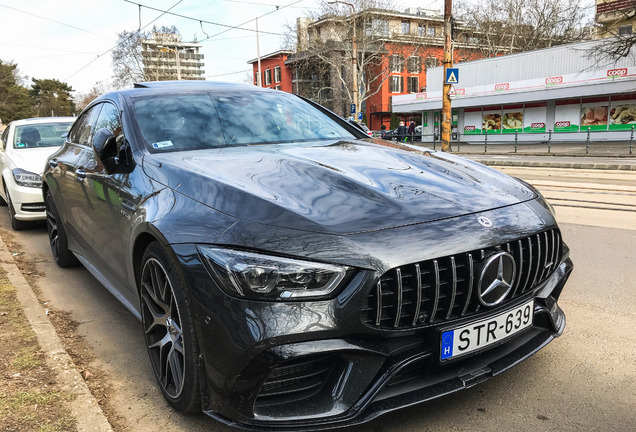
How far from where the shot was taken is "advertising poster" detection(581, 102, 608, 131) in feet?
92.5

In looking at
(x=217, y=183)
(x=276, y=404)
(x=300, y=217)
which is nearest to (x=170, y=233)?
(x=217, y=183)

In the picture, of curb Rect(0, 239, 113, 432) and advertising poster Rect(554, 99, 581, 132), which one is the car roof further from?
advertising poster Rect(554, 99, 581, 132)

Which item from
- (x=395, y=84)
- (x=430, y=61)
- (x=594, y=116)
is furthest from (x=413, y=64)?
(x=594, y=116)

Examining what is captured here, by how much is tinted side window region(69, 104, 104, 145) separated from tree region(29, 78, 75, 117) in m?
99.8

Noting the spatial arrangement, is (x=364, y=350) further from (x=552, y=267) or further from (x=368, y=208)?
(x=552, y=267)

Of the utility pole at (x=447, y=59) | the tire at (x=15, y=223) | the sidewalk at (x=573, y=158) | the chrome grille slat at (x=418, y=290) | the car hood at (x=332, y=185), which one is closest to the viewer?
the chrome grille slat at (x=418, y=290)

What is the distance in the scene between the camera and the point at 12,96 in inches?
3105

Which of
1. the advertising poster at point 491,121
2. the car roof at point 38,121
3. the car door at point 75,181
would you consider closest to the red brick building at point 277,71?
the advertising poster at point 491,121

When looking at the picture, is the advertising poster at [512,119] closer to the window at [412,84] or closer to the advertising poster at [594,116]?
the advertising poster at [594,116]

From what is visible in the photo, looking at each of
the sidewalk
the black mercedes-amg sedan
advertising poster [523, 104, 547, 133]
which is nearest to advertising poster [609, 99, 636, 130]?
the sidewalk

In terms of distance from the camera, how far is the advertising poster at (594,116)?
28.2 meters

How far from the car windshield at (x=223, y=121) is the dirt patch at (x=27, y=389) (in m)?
1.35

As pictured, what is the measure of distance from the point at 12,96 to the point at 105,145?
90.2 m

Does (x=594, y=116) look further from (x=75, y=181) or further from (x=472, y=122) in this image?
(x=75, y=181)
